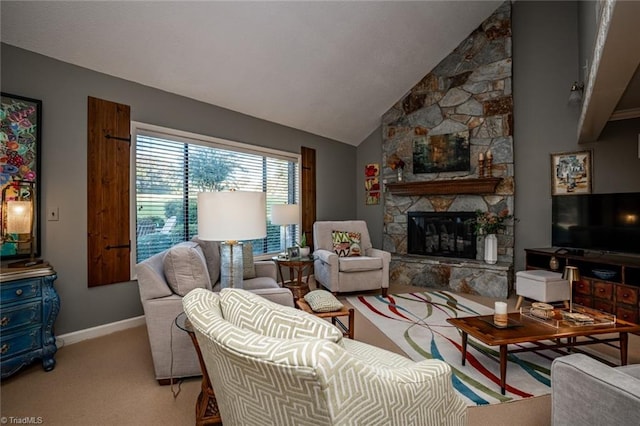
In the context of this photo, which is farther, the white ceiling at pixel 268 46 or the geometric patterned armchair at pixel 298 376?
the white ceiling at pixel 268 46

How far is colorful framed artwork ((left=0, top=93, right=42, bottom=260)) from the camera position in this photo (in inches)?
93.3

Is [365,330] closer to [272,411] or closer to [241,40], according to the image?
[272,411]

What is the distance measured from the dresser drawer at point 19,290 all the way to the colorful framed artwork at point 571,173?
556 cm

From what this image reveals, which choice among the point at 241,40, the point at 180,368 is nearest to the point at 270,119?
the point at 241,40

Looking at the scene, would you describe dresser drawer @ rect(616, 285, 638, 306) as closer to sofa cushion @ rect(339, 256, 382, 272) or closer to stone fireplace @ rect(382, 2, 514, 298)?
stone fireplace @ rect(382, 2, 514, 298)

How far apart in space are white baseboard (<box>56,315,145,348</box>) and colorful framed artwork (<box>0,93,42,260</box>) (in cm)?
76

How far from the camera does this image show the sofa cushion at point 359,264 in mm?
4059

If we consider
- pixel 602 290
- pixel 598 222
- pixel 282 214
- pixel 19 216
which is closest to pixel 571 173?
pixel 598 222

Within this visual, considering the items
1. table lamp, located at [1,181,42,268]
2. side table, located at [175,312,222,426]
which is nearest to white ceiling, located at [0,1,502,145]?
table lamp, located at [1,181,42,268]

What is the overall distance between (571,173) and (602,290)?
1642 mm

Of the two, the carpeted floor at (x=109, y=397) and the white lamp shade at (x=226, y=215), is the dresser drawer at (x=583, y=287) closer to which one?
the carpeted floor at (x=109, y=397)

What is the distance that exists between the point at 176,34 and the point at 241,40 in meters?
0.62

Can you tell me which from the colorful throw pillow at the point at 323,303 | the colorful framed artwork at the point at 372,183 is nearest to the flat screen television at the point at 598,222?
the colorful framed artwork at the point at 372,183

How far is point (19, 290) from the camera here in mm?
2135
